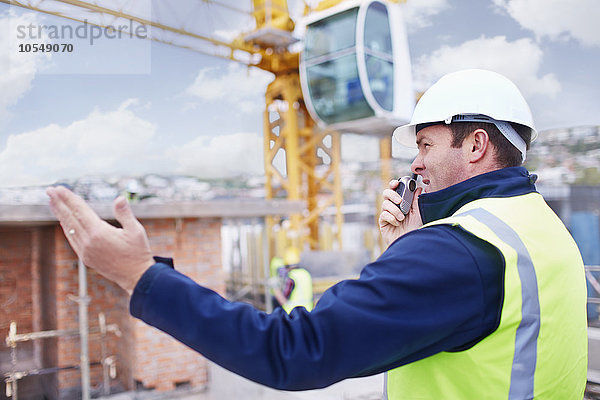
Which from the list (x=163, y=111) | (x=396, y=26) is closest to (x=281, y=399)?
(x=163, y=111)

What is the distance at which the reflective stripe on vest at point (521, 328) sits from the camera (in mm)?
1029

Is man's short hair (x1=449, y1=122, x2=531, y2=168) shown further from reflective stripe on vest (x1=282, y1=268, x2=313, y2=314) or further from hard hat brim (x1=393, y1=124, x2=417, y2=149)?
reflective stripe on vest (x1=282, y1=268, x2=313, y2=314)

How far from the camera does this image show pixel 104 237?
97 centimetres

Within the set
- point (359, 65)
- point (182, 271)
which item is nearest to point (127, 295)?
point (182, 271)

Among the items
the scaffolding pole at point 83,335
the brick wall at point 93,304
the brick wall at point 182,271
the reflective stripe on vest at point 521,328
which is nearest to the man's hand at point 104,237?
the reflective stripe on vest at point 521,328

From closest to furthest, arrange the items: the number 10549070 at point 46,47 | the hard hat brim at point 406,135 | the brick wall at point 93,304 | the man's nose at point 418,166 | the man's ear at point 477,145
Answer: the man's ear at point 477,145, the man's nose at point 418,166, the hard hat brim at point 406,135, the number 10549070 at point 46,47, the brick wall at point 93,304

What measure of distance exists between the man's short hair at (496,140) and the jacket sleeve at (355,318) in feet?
1.20

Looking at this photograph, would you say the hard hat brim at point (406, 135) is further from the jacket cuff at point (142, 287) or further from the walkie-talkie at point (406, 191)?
the jacket cuff at point (142, 287)

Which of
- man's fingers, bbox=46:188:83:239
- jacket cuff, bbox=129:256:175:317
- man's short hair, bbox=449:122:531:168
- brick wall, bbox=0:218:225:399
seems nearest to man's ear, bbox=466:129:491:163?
man's short hair, bbox=449:122:531:168

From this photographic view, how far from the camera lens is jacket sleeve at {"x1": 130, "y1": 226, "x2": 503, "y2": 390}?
37.3 inches

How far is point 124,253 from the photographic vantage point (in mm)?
990

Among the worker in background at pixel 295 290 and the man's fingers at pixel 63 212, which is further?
the worker in background at pixel 295 290

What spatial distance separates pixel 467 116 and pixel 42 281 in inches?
231

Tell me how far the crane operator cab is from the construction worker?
13.9 m
